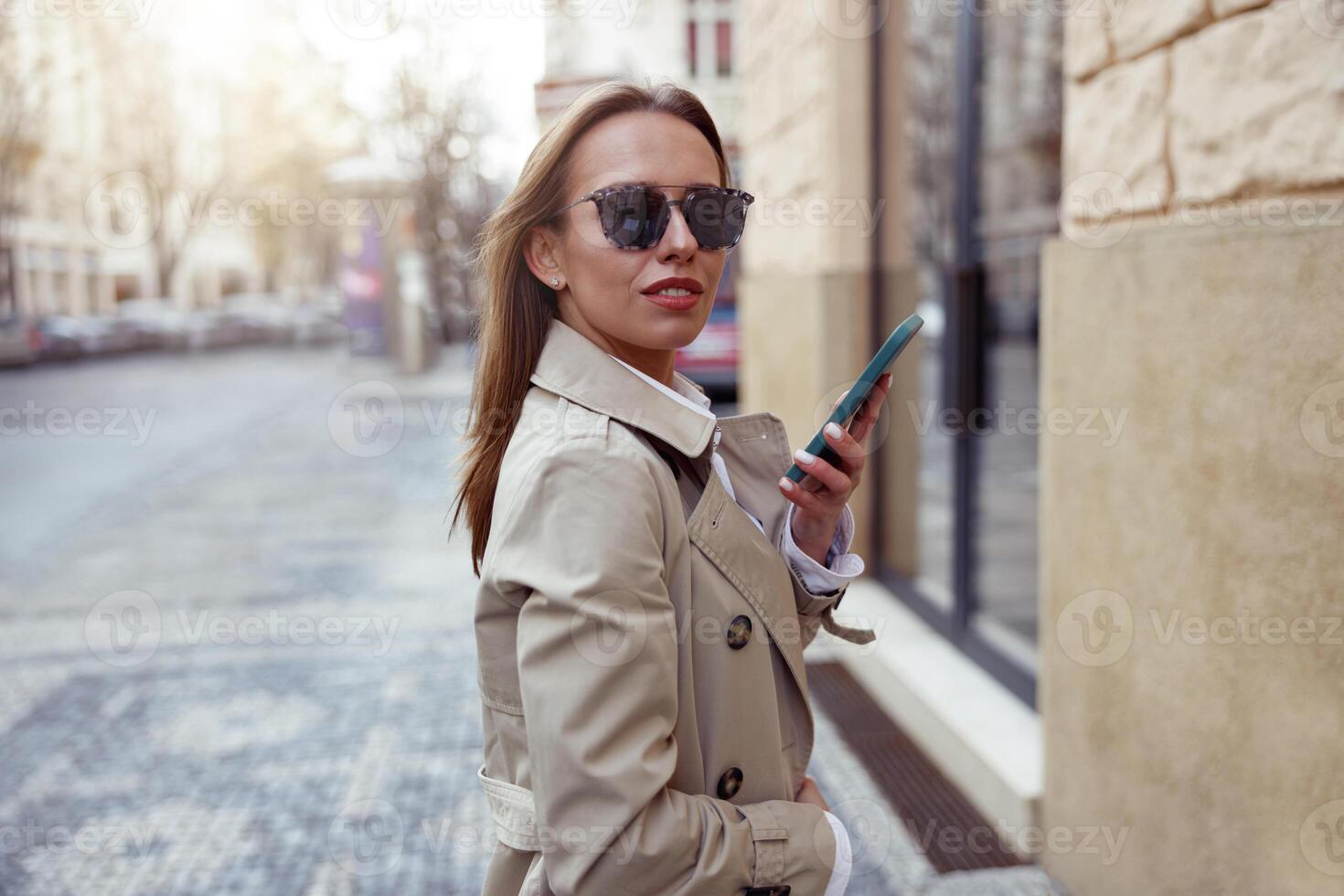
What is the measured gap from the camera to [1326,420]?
77.3 inches

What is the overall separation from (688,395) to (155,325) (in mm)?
37735

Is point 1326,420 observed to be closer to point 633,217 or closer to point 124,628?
point 633,217

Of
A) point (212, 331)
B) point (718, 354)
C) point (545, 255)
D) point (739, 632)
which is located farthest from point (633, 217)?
point (212, 331)

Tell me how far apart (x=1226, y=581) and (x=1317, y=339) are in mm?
528

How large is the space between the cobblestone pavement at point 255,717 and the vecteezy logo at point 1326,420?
161 centimetres

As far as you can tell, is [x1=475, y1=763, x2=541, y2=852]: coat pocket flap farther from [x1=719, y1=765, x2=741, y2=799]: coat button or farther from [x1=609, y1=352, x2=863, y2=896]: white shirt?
[x1=609, y1=352, x2=863, y2=896]: white shirt

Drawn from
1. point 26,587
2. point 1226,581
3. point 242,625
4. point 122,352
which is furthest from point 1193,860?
point 122,352

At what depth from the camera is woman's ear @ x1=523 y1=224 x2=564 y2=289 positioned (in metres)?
1.49

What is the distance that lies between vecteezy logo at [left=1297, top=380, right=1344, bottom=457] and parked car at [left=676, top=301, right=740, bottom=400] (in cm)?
1237

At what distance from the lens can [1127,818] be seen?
2.64 m

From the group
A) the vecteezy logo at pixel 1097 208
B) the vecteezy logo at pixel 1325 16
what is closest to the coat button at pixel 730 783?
the vecteezy logo at pixel 1325 16

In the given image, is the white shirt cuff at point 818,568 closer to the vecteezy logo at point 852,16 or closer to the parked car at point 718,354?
the vecteezy logo at point 852,16

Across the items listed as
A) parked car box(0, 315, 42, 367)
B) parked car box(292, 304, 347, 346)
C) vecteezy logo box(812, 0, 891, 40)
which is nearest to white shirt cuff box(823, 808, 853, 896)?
vecteezy logo box(812, 0, 891, 40)

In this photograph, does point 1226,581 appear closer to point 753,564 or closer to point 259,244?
point 753,564
